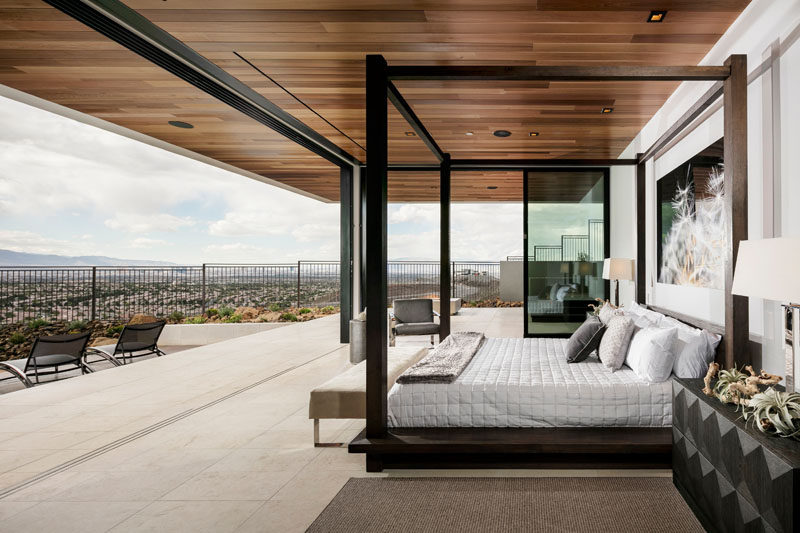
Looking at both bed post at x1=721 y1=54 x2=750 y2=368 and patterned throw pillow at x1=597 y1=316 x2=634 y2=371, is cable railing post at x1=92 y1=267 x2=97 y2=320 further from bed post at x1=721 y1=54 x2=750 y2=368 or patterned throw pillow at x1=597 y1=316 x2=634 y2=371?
bed post at x1=721 y1=54 x2=750 y2=368

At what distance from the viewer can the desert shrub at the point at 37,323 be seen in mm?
8720

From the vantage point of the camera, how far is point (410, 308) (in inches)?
292

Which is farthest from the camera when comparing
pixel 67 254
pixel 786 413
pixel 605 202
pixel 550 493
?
pixel 67 254

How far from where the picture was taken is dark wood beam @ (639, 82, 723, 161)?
3072mm

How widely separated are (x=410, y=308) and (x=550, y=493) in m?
4.88

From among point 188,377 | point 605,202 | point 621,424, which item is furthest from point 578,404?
point 605,202

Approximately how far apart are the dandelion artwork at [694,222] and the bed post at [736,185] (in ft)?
2.02

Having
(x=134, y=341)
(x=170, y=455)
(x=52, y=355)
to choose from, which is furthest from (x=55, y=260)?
(x=170, y=455)

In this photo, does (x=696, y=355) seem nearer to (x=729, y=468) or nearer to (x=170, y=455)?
(x=729, y=468)

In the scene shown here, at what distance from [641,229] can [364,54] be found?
365 centimetres

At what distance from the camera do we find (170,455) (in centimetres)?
315

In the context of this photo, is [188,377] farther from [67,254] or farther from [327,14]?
[67,254]

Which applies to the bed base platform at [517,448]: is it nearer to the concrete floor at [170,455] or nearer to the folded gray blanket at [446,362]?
the concrete floor at [170,455]

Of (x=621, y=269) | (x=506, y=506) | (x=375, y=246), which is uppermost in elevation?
(x=375, y=246)
